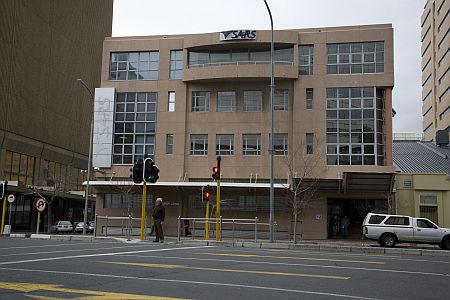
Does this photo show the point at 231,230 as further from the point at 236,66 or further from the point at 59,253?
the point at 59,253

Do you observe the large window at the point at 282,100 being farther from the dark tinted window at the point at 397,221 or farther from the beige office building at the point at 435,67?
the beige office building at the point at 435,67

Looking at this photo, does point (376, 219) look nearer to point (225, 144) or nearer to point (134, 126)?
point (225, 144)

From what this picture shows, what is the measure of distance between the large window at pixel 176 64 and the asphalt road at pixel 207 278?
1053 inches

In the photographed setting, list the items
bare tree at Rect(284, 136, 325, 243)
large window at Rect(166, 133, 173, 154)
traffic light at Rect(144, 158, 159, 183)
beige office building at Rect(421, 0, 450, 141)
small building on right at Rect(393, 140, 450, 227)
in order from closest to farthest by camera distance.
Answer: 1. traffic light at Rect(144, 158, 159, 183)
2. bare tree at Rect(284, 136, 325, 243)
3. small building on right at Rect(393, 140, 450, 227)
4. large window at Rect(166, 133, 173, 154)
5. beige office building at Rect(421, 0, 450, 141)

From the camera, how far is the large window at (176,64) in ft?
131

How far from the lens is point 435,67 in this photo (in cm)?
7300

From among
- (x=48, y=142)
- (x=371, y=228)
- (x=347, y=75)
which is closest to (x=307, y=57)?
(x=347, y=75)

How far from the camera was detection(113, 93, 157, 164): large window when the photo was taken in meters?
39.7

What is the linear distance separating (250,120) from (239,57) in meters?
4.72

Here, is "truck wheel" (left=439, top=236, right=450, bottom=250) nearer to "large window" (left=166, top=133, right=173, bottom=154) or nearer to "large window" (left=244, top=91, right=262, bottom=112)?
"large window" (left=244, top=91, right=262, bottom=112)

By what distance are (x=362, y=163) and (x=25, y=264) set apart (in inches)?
1093

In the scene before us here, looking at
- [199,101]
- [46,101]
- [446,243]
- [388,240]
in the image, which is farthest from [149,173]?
[46,101]

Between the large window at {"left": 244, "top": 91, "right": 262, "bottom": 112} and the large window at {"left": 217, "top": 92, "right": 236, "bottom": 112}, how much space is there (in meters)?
0.87

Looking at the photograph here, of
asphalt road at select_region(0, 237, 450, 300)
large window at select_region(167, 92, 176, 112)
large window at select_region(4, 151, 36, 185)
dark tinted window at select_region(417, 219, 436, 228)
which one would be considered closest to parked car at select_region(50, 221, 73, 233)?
large window at select_region(4, 151, 36, 185)
